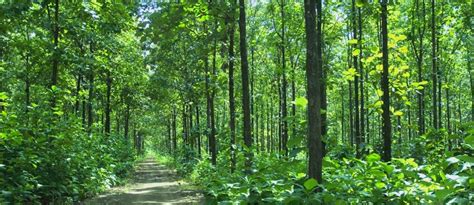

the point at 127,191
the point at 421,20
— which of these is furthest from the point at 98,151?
the point at 421,20

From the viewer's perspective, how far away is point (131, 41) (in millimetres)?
25078

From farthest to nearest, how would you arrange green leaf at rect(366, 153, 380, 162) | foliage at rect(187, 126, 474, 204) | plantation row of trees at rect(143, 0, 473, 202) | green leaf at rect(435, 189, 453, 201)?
plantation row of trees at rect(143, 0, 473, 202), green leaf at rect(366, 153, 380, 162), foliage at rect(187, 126, 474, 204), green leaf at rect(435, 189, 453, 201)

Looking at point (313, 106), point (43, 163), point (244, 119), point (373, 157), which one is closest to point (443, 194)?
point (373, 157)

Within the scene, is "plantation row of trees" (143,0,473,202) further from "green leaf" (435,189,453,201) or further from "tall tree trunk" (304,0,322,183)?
"green leaf" (435,189,453,201)

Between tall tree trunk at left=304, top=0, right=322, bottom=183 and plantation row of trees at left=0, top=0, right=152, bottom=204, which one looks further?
plantation row of trees at left=0, top=0, right=152, bottom=204

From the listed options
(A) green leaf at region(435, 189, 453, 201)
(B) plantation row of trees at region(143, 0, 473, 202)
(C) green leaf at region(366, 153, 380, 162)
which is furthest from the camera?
(B) plantation row of trees at region(143, 0, 473, 202)

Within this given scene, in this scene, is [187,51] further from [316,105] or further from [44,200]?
[316,105]

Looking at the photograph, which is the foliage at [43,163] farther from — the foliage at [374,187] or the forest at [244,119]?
the foliage at [374,187]

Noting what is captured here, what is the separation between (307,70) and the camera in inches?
242

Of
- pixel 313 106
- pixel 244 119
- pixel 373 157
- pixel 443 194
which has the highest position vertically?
pixel 313 106

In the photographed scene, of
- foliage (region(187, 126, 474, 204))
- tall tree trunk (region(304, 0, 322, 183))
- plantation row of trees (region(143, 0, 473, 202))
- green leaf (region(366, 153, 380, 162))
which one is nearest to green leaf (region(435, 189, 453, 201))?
foliage (region(187, 126, 474, 204))

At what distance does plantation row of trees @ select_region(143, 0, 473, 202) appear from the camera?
22.9 feet

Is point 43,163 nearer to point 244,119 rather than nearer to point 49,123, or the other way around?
point 49,123

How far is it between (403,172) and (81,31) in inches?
406
